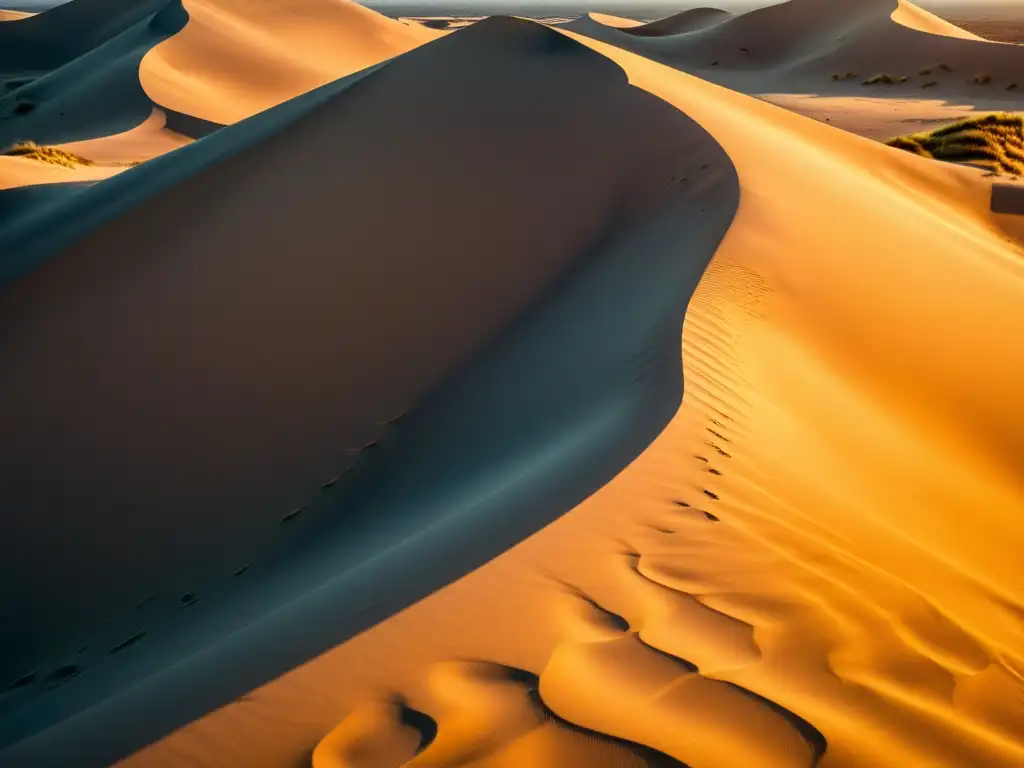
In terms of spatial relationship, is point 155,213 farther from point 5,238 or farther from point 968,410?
point 968,410

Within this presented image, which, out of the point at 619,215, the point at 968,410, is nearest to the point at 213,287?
the point at 619,215

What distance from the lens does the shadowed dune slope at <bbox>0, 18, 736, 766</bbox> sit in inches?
118

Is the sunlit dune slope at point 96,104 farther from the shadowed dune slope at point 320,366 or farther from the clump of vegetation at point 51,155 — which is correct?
the shadowed dune slope at point 320,366

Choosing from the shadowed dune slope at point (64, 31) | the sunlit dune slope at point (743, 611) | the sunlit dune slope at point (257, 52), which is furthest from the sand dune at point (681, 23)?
the sunlit dune slope at point (743, 611)

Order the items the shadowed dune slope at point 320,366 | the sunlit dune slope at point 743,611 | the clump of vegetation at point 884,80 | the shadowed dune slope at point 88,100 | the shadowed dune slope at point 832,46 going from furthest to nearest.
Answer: the clump of vegetation at point 884,80 → the shadowed dune slope at point 832,46 → the shadowed dune slope at point 88,100 → the shadowed dune slope at point 320,366 → the sunlit dune slope at point 743,611

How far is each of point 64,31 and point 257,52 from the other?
15.5 m

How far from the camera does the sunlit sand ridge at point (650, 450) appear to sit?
193 centimetres

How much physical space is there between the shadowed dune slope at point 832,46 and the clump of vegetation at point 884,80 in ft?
1.60

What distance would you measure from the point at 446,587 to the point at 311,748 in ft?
2.05

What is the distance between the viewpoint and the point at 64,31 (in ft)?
107

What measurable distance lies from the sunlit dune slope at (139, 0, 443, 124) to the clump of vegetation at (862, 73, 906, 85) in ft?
51.6

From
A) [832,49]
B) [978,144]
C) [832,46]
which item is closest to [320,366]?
[978,144]

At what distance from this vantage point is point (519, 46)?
8.80 meters

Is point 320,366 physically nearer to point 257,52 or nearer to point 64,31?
point 257,52
